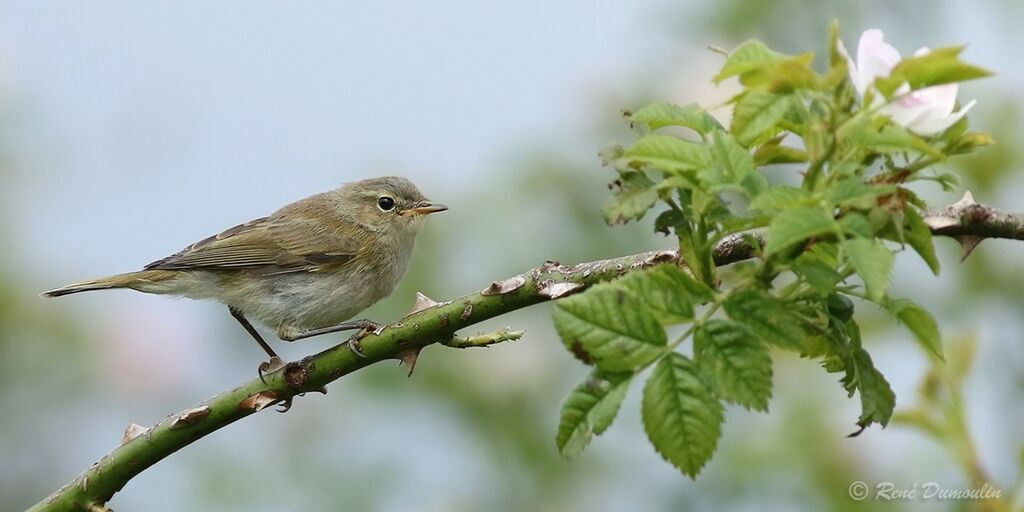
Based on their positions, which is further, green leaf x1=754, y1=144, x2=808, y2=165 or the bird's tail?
the bird's tail

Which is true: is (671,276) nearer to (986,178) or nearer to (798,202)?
(798,202)

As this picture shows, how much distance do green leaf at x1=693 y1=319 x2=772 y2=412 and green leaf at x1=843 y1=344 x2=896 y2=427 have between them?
264 mm

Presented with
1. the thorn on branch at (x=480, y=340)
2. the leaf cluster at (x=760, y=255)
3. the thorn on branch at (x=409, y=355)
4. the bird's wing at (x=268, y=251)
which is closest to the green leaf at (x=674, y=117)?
the leaf cluster at (x=760, y=255)

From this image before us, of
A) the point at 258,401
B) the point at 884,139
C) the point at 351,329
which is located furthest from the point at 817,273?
the point at 351,329

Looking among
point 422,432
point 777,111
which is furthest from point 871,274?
point 422,432

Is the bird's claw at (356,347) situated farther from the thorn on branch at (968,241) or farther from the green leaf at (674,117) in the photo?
the thorn on branch at (968,241)

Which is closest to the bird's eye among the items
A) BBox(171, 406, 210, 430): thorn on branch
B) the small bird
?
the small bird

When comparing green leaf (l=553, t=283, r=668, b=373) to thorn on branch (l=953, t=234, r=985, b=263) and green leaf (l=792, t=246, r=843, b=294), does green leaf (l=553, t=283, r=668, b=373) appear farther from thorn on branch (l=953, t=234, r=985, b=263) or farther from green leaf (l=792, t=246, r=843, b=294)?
thorn on branch (l=953, t=234, r=985, b=263)

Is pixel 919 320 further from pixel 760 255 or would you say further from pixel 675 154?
pixel 675 154

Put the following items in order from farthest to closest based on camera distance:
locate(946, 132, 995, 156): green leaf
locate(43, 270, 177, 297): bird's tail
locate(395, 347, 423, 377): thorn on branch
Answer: locate(43, 270, 177, 297): bird's tail < locate(395, 347, 423, 377): thorn on branch < locate(946, 132, 995, 156): green leaf

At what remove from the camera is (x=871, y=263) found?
162 cm

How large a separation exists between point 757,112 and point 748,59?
77mm

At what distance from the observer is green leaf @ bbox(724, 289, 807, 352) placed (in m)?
1.74

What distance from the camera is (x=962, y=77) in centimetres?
166
